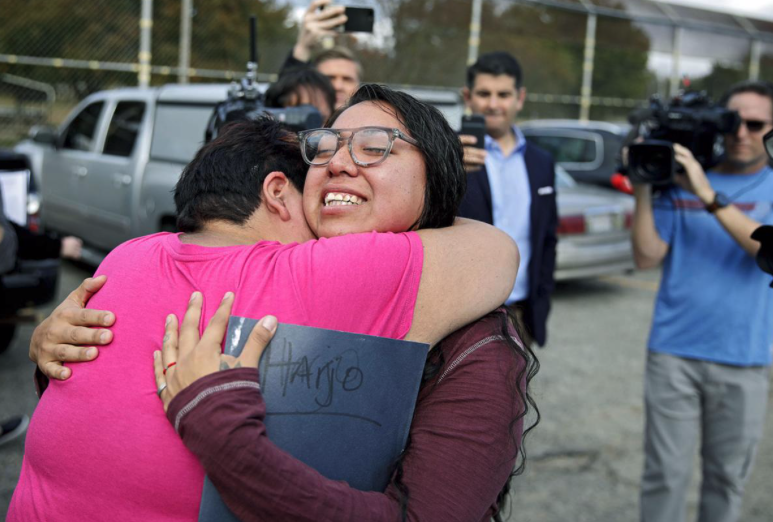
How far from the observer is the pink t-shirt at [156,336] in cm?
140

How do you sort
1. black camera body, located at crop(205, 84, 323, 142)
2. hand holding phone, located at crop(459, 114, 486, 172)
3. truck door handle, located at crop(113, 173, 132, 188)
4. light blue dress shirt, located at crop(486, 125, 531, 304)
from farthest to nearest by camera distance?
truck door handle, located at crop(113, 173, 132, 188), light blue dress shirt, located at crop(486, 125, 531, 304), hand holding phone, located at crop(459, 114, 486, 172), black camera body, located at crop(205, 84, 323, 142)

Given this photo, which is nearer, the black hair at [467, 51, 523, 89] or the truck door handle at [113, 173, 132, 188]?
the black hair at [467, 51, 523, 89]

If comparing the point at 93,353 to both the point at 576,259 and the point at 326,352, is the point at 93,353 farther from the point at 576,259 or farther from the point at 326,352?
the point at 576,259

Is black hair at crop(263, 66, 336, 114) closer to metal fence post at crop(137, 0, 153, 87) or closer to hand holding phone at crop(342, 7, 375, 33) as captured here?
hand holding phone at crop(342, 7, 375, 33)

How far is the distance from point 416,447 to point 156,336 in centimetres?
53

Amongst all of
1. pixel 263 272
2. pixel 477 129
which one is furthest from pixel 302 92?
pixel 263 272

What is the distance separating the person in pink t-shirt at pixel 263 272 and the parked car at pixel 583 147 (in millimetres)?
9249

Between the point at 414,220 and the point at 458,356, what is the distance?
34 centimetres

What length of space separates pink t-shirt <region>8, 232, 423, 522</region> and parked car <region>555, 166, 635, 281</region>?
6.78 meters

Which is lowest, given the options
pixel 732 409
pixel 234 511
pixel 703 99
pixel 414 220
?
pixel 732 409

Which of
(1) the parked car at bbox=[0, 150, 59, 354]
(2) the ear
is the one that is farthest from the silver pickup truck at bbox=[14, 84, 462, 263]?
(2) the ear

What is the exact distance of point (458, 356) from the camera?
1.60 metres

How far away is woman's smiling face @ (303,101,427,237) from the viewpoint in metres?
1.71

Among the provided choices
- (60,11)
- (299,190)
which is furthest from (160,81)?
(299,190)
